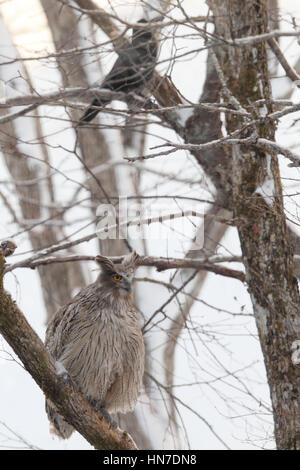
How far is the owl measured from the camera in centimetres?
506

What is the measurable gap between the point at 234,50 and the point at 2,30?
6.18 metres

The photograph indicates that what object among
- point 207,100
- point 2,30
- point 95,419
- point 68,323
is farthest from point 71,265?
point 95,419

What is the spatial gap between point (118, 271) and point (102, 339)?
1.77ft

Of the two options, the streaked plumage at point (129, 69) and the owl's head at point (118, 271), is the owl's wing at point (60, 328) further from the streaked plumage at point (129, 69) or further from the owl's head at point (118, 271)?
the streaked plumage at point (129, 69)

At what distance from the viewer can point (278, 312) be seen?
16.4 ft

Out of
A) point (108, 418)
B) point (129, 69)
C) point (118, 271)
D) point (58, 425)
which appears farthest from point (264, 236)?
point (129, 69)

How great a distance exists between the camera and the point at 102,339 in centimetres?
505

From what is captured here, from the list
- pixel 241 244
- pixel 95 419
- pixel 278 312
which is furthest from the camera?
pixel 241 244

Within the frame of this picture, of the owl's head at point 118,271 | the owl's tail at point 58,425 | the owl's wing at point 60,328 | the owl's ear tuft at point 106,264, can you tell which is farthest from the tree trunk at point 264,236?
the owl's tail at point 58,425

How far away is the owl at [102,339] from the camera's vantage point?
16.6 ft

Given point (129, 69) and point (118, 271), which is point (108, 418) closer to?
point (118, 271)

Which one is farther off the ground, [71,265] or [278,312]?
[71,265]
